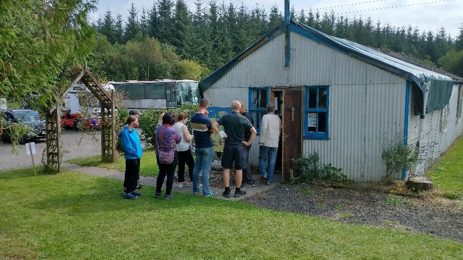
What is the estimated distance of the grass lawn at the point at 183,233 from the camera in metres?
5.51

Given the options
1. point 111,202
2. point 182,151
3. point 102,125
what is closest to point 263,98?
point 182,151

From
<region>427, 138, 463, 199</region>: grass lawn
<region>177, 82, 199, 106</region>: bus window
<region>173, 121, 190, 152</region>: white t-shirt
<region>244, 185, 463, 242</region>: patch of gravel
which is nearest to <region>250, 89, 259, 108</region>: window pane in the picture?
<region>173, 121, 190, 152</region>: white t-shirt

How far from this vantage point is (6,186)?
1009 centimetres

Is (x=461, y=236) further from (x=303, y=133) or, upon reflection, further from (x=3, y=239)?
(x=3, y=239)

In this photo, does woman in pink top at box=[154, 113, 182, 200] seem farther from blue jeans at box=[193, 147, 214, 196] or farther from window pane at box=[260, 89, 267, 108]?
window pane at box=[260, 89, 267, 108]

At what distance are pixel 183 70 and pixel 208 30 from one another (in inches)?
681

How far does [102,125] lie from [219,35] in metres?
58.1

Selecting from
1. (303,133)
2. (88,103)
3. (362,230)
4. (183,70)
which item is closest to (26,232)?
(362,230)

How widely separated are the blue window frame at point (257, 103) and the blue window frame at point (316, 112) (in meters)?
1.33

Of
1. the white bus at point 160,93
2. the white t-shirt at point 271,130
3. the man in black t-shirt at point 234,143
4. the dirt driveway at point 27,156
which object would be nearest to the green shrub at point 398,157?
the white t-shirt at point 271,130

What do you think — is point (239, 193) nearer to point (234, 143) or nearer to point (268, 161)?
point (234, 143)

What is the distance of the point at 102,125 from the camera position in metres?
13.7

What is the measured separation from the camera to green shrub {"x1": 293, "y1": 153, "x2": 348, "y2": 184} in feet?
32.5

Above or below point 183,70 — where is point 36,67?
below
